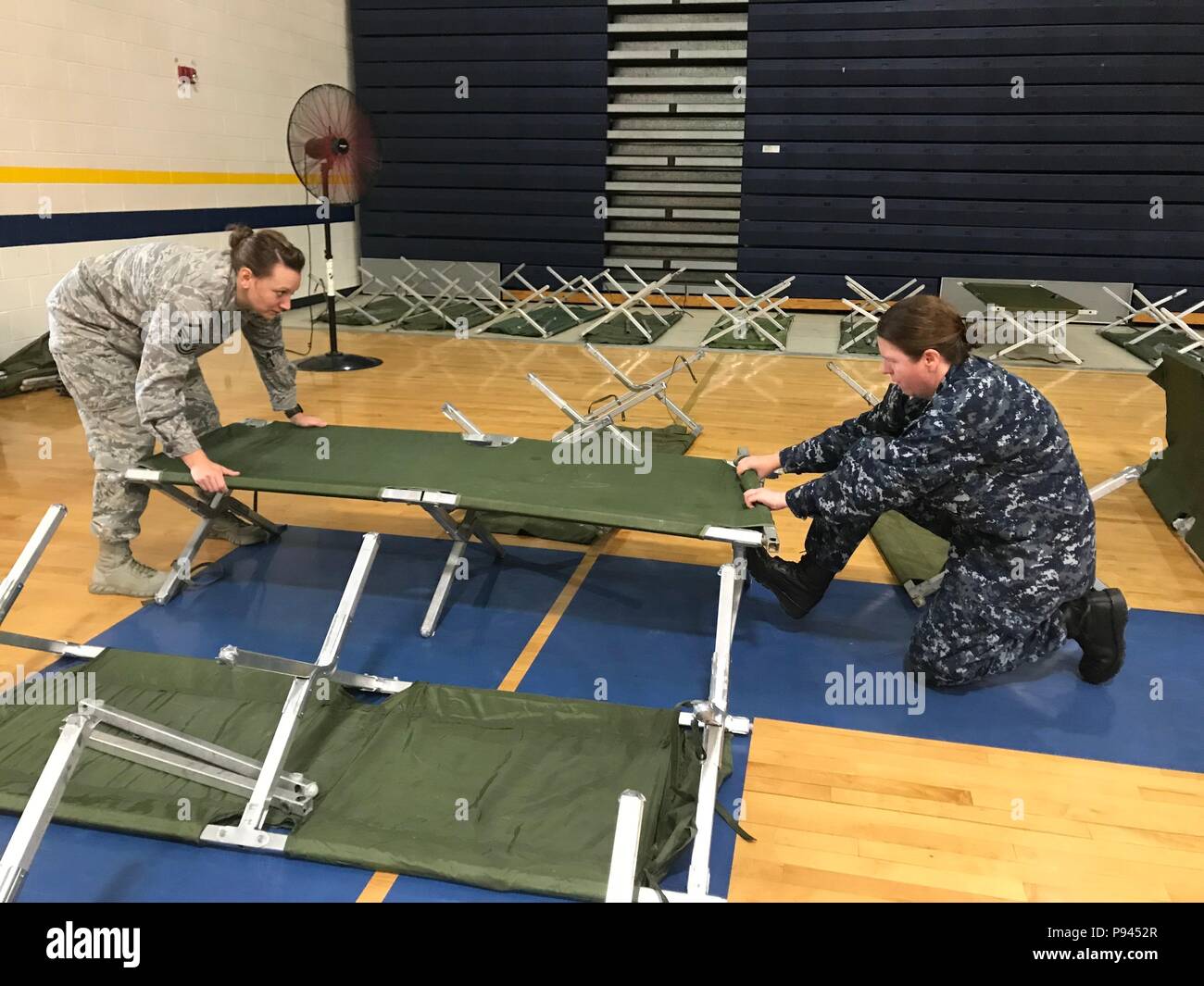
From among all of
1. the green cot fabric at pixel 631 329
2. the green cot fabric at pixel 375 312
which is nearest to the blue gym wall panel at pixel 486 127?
the green cot fabric at pixel 375 312

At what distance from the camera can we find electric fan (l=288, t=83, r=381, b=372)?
19.3 ft

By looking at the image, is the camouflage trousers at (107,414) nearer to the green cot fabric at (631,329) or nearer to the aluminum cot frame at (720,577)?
the aluminum cot frame at (720,577)

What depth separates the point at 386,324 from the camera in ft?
27.1

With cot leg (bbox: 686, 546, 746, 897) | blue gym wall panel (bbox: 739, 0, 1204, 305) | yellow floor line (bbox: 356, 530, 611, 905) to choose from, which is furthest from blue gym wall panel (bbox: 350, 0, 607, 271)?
cot leg (bbox: 686, 546, 746, 897)

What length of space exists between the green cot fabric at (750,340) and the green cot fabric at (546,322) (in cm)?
138

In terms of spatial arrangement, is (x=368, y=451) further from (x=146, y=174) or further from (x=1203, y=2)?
(x=1203, y=2)

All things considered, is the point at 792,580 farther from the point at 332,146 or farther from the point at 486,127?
the point at 486,127

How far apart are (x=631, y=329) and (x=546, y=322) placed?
896mm

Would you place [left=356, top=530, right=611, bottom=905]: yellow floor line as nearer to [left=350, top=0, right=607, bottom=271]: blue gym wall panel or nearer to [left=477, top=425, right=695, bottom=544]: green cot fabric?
[left=477, top=425, right=695, bottom=544]: green cot fabric

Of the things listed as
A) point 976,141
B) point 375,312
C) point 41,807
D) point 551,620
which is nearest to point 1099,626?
point 551,620

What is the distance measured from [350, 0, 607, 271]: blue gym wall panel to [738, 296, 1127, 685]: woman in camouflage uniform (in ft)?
25.8

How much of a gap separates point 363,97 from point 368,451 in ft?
27.4

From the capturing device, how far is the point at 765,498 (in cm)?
263
